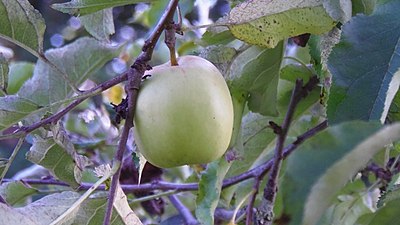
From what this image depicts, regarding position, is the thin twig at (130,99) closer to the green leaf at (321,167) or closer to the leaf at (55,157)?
the leaf at (55,157)

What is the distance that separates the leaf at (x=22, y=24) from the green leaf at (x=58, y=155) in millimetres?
110

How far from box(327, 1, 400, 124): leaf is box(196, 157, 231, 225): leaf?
25 centimetres

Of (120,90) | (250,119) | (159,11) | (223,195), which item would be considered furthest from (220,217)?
(120,90)

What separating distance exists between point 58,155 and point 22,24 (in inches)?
6.2

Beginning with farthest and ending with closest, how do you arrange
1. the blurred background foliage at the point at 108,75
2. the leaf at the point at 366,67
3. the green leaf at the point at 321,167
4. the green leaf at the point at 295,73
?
the blurred background foliage at the point at 108,75 < the green leaf at the point at 295,73 < the leaf at the point at 366,67 < the green leaf at the point at 321,167

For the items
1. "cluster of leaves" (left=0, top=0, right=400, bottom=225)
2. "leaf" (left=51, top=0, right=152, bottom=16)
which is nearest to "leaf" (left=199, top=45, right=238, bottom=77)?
"cluster of leaves" (left=0, top=0, right=400, bottom=225)

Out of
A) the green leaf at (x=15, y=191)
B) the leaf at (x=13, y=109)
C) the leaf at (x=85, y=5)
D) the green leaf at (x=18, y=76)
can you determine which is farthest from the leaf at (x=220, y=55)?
the green leaf at (x=18, y=76)

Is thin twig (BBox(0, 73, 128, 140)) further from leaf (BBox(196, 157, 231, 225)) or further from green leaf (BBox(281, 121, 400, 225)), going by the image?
green leaf (BBox(281, 121, 400, 225))

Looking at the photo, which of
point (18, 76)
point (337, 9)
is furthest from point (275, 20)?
point (18, 76)

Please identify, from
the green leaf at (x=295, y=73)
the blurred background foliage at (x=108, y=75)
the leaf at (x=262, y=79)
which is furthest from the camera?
the blurred background foliage at (x=108, y=75)

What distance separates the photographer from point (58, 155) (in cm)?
77

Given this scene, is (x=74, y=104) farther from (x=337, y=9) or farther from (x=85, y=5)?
(x=337, y=9)

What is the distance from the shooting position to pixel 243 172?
1079 millimetres

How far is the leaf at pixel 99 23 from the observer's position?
34.6 inches
